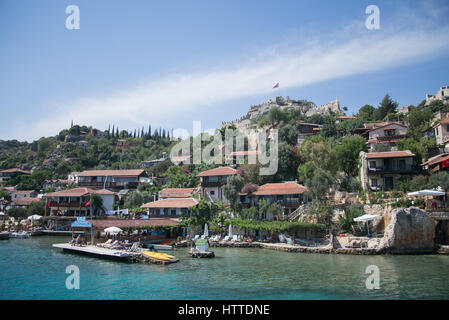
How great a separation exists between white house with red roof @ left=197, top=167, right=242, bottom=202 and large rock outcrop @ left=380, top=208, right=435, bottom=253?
22874mm

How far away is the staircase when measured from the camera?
38.2 meters

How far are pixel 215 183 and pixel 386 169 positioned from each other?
2357 cm

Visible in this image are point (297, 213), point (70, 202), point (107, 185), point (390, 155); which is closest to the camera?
point (297, 213)

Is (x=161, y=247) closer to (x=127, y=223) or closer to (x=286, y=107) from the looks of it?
(x=127, y=223)

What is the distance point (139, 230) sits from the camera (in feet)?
115

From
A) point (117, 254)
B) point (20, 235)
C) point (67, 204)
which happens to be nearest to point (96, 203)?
point (67, 204)

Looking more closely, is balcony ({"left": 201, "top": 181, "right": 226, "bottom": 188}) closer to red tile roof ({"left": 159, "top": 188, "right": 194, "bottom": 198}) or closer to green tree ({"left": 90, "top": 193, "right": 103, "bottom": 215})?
red tile roof ({"left": 159, "top": 188, "right": 194, "bottom": 198})

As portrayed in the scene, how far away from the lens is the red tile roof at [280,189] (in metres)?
40.4

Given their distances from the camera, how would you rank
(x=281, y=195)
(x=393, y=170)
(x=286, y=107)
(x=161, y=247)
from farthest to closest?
(x=286, y=107) → (x=281, y=195) → (x=393, y=170) → (x=161, y=247)

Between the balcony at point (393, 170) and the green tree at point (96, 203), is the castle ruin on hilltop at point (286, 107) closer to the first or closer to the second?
the green tree at point (96, 203)

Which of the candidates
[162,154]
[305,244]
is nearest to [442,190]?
[305,244]

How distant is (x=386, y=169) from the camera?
4069cm
